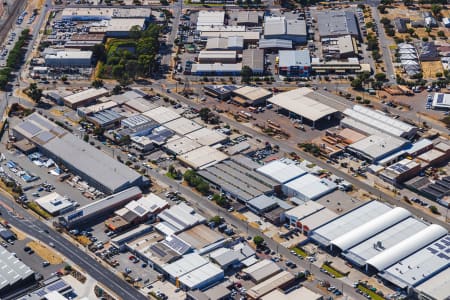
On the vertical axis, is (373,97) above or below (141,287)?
above

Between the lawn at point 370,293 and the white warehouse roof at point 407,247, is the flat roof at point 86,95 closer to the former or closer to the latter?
the white warehouse roof at point 407,247

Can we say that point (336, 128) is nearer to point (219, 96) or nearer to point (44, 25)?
point (219, 96)

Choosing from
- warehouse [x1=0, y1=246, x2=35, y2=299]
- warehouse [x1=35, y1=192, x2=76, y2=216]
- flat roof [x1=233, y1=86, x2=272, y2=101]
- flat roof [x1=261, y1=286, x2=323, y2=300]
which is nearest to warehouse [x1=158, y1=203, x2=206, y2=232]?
warehouse [x1=35, y1=192, x2=76, y2=216]

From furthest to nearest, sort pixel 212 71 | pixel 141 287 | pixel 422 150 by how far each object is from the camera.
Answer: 1. pixel 212 71
2. pixel 422 150
3. pixel 141 287

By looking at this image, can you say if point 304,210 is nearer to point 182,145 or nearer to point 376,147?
point 376,147

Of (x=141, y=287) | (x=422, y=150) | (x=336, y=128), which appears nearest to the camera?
(x=141, y=287)

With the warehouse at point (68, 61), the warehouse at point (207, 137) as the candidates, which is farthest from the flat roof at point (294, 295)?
the warehouse at point (68, 61)

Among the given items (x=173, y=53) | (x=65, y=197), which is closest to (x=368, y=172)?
(x=65, y=197)
